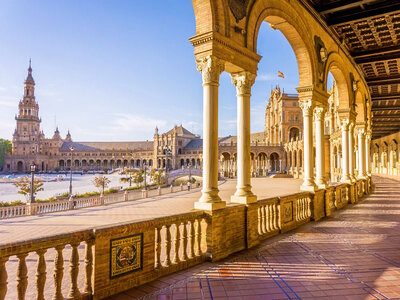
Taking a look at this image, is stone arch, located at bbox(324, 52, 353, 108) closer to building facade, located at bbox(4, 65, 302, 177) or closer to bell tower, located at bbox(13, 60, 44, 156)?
building facade, located at bbox(4, 65, 302, 177)

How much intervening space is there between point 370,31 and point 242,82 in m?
7.61

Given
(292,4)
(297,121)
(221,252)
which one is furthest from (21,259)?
(297,121)

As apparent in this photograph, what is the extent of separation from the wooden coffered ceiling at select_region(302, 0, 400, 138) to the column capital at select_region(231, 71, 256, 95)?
13.6 ft

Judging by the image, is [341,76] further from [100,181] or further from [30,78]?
[30,78]

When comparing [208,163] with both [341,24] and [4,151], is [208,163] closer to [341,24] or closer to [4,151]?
[341,24]

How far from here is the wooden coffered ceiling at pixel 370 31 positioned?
9320mm

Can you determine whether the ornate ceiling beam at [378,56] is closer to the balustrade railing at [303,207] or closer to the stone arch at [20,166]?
the balustrade railing at [303,207]

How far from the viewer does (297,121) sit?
6800 cm

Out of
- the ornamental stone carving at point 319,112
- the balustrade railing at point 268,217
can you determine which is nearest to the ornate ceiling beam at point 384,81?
the ornamental stone carving at point 319,112

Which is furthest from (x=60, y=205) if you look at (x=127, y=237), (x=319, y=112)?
(x=127, y=237)

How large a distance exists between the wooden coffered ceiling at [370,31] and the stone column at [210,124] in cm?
520

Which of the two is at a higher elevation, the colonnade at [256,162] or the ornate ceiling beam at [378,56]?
the ornate ceiling beam at [378,56]

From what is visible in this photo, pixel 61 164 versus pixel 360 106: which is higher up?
pixel 360 106

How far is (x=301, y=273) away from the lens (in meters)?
4.62
